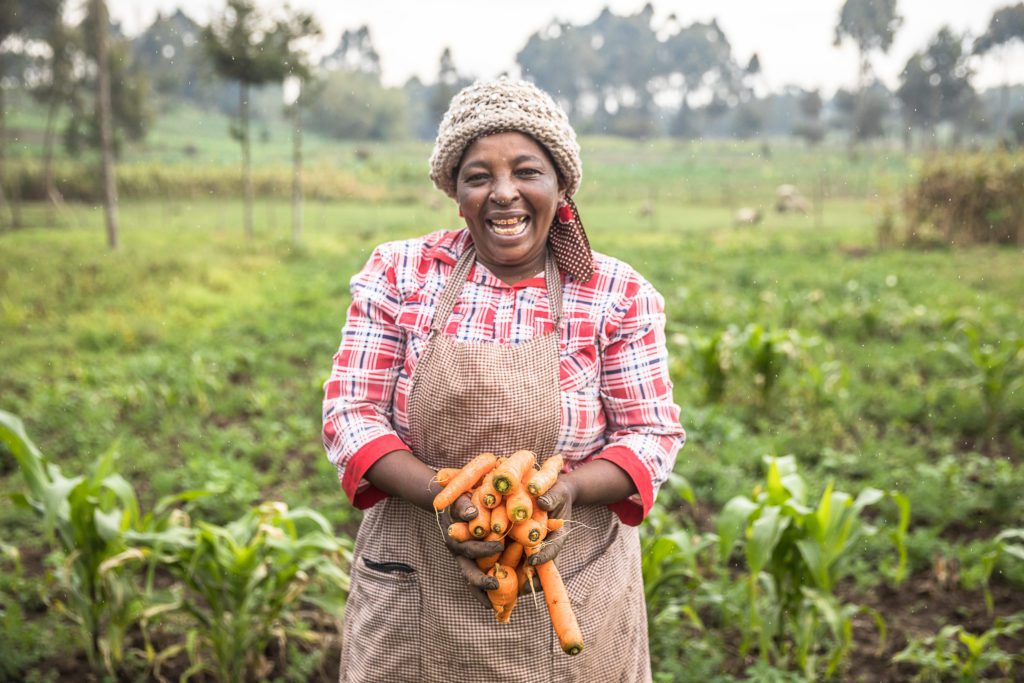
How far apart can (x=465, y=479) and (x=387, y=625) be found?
1.38 ft

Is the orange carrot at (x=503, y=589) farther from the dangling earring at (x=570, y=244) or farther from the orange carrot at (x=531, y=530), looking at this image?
the dangling earring at (x=570, y=244)

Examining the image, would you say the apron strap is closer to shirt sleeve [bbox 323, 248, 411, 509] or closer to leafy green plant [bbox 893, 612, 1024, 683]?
shirt sleeve [bbox 323, 248, 411, 509]

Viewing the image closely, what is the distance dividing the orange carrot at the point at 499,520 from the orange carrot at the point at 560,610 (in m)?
0.12

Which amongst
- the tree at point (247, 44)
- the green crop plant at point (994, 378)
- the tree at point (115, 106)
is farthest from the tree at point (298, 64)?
the green crop plant at point (994, 378)

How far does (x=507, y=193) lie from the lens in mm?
1513

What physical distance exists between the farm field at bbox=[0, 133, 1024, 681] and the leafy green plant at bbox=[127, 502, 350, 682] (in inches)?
6.8

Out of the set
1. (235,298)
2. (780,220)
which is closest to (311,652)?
(235,298)

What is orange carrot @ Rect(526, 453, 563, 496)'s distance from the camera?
134cm

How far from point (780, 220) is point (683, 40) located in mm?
4574

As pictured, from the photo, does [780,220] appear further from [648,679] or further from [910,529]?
[648,679]

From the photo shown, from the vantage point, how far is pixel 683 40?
17875 mm

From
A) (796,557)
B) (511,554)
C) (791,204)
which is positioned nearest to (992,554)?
(796,557)

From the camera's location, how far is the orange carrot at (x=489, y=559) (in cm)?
134

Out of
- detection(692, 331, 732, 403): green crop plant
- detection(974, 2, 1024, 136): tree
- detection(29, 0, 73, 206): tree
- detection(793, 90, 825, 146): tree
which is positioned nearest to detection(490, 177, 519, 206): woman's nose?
detection(692, 331, 732, 403): green crop plant
